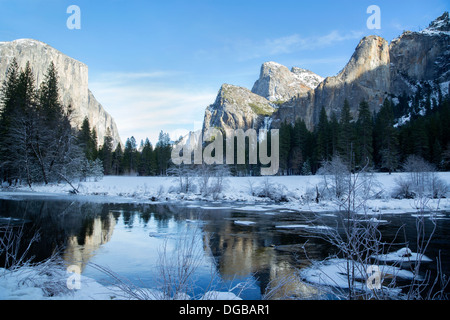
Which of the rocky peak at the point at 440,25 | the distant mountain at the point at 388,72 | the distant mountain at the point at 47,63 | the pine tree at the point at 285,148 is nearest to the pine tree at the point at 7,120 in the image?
the pine tree at the point at 285,148

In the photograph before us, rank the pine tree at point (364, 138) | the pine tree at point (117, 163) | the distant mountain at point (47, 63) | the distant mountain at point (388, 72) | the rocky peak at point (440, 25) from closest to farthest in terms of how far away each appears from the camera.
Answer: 1. the pine tree at point (364, 138)
2. the pine tree at point (117, 163)
3. the distant mountain at point (388, 72)
4. the rocky peak at point (440, 25)
5. the distant mountain at point (47, 63)

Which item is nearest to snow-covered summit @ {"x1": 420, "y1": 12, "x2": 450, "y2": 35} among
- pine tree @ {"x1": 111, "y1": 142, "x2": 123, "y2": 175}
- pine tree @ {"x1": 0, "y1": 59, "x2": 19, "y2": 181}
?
pine tree @ {"x1": 111, "y1": 142, "x2": 123, "y2": 175}

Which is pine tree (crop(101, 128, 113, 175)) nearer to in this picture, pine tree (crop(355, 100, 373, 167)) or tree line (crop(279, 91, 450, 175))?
tree line (crop(279, 91, 450, 175))

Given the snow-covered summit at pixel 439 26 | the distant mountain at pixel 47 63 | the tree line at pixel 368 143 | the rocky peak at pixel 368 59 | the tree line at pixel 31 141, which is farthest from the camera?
the distant mountain at pixel 47 63

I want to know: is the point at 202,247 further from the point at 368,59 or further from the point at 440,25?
the point at 440,25

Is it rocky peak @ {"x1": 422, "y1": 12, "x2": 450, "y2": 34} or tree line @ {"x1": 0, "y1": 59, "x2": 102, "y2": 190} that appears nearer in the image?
tree line @ {"x1": 0, "y1": 59, "x2": 102, "y2": 190}

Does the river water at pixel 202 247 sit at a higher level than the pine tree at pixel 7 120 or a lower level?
lower

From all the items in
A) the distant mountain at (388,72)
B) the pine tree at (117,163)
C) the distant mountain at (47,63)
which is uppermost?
the distant mountain at (47,63)

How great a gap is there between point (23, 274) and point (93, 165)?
1938 inches

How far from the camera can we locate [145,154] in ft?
240

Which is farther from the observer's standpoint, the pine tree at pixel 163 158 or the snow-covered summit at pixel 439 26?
the snow-covered summit at pixel 439 26

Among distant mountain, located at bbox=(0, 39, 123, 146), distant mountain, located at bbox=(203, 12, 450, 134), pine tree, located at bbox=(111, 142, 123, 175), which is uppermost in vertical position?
distant mountain, located at bbox=(0, 39, 123, 146)

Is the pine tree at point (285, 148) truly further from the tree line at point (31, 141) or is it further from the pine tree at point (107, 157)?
the pine tree at point (107, 157)

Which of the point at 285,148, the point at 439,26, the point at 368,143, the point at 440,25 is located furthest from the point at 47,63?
the point at 440,25
